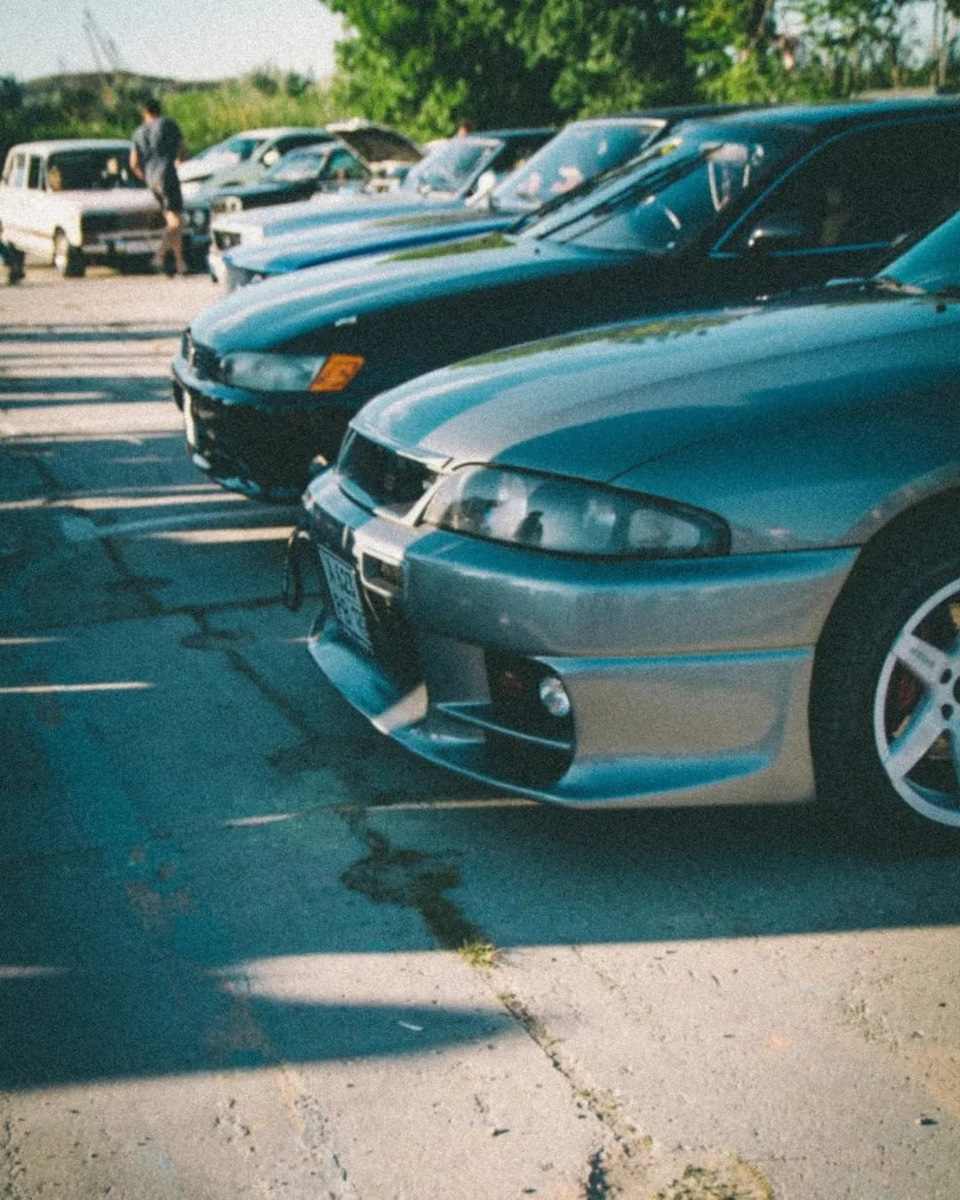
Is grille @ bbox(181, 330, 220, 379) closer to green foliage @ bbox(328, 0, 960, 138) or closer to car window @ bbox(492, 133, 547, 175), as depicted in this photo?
car window @ bbox(492, 133, 547, 175)

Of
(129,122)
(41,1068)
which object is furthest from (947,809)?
(129,122)

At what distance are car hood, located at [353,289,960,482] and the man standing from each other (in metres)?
13.7

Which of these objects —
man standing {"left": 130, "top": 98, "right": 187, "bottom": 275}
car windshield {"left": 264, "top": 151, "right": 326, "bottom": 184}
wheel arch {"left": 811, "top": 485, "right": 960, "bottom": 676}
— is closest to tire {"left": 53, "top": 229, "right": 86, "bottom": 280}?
man standing {"left": 130, "top": 98, "right": 187, "bottom": 275}

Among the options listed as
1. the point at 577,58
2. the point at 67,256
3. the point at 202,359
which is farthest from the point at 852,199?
the point at 577,58

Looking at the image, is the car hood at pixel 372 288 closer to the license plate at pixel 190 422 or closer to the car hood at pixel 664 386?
the license plate at pixel 190 422

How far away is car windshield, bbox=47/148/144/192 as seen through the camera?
17.6 metres

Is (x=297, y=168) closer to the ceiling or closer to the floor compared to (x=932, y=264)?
closer to the ceiling

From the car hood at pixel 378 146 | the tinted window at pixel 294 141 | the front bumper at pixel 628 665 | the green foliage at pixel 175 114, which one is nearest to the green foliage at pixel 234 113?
the green foliage at pixel 175 114

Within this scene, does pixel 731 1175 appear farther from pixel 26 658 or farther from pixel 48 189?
pixel 48 189

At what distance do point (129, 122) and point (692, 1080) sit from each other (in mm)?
40939

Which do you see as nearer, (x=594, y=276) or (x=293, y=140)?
(x=594, y=276)

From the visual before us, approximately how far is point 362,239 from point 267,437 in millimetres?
2667

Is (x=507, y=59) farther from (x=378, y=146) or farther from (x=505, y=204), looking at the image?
(x=505, y=204)

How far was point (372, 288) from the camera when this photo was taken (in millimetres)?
5559
